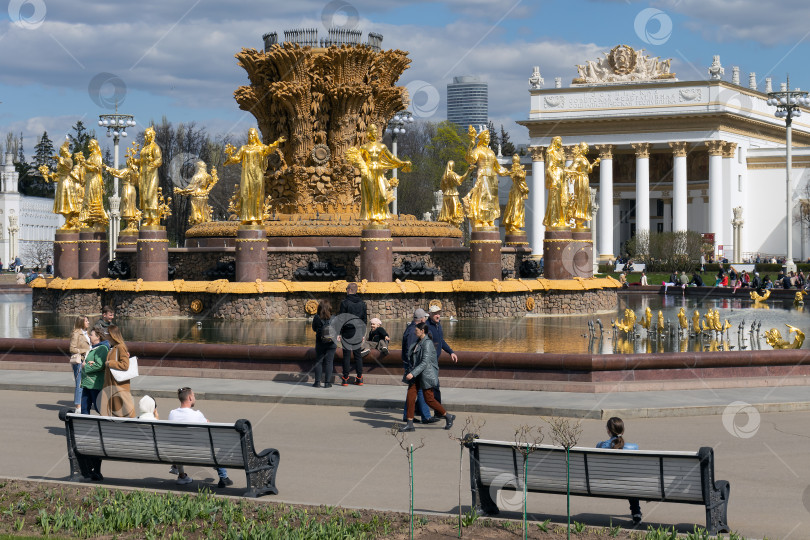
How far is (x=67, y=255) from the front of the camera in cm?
3108

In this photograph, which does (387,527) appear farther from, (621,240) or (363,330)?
(621,240)

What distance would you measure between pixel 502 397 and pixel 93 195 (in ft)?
63.3

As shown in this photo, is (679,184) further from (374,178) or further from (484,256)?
(374,178)

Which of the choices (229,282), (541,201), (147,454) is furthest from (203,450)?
(541,201)

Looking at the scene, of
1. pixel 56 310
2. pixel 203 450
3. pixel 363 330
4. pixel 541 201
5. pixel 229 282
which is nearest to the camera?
pixel 203 450

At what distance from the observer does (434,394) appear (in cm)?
1364

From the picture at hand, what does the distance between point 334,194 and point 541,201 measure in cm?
5585

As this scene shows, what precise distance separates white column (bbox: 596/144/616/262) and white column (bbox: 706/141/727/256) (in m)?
6.94

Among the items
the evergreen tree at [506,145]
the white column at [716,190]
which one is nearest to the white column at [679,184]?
the white column at [716,190]

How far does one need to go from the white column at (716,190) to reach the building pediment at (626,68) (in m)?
6.76

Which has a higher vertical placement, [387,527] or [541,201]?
[541,201]

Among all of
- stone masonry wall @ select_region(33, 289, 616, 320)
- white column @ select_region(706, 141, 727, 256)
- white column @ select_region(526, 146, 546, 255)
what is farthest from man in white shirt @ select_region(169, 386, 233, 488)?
white column @ select_region(526, 146, 546, 255)

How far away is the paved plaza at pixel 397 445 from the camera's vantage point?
31.1 ft

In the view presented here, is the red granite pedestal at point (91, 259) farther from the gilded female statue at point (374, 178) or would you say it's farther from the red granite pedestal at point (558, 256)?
the red granite pedestal at point (558, 256)
